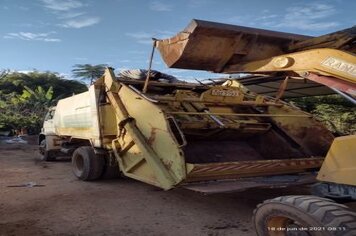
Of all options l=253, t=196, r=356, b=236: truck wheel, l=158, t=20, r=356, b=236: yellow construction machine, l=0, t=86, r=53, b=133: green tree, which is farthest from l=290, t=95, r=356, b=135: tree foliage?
l=0, t=86, r=53, b=133: green tree

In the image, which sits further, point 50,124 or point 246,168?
point 50,124

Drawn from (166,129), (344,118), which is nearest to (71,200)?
(166,129)

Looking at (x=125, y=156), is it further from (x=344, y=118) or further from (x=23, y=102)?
(x=23, y=102)

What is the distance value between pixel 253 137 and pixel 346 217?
4257mm

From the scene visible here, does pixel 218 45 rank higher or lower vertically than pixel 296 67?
higher

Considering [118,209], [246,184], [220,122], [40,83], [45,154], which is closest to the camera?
[246,184]

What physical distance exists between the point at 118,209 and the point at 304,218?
3405 millimetres

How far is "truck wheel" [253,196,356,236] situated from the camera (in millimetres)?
2945

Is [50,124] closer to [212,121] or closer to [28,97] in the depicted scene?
[212,121]

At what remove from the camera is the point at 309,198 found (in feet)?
10.7

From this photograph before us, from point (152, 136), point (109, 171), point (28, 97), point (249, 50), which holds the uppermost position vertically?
point (249, 50)

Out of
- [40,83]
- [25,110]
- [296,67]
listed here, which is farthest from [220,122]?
[40,83]

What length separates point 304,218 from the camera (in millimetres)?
3121

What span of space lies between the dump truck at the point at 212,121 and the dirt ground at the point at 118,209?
18.7 inches
